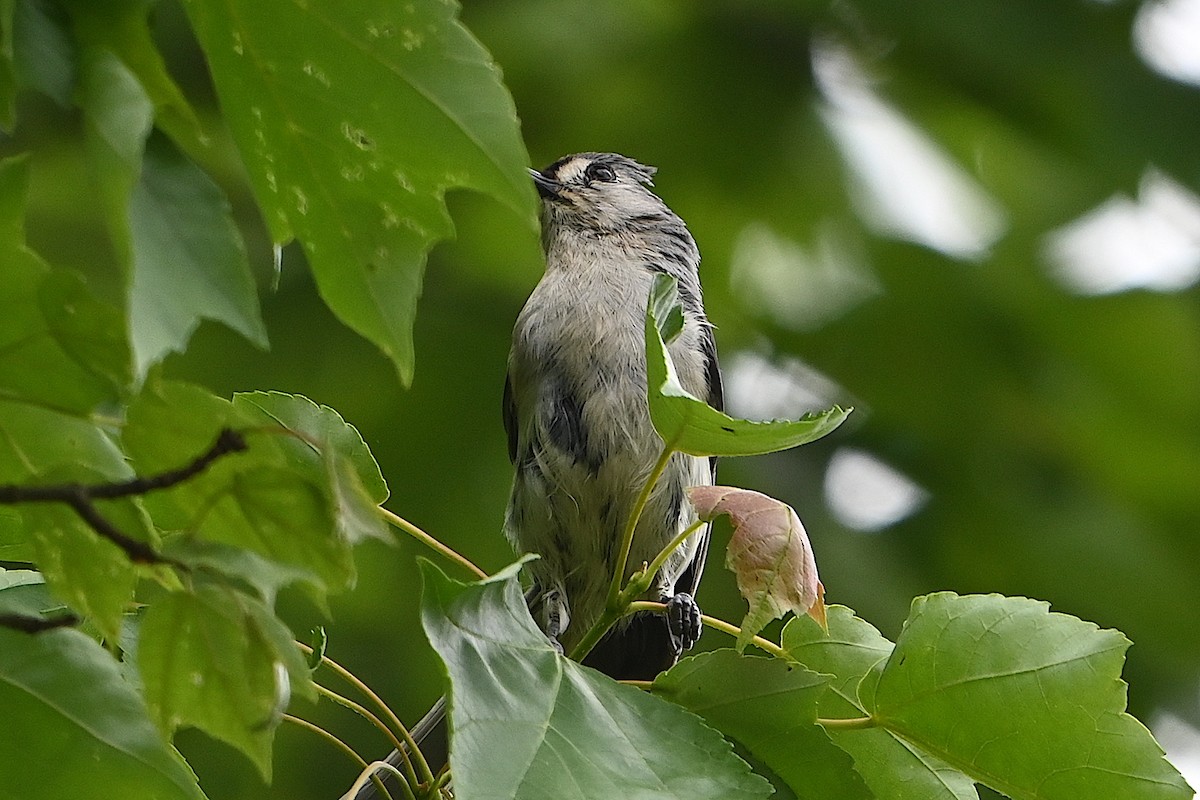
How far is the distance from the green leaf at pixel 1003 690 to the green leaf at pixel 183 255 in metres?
1.25

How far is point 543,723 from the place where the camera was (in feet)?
6.42

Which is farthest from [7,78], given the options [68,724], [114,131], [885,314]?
[885,314]

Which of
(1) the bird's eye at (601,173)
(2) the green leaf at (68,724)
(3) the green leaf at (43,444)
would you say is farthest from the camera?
(1) the bird's eye at (601,173)

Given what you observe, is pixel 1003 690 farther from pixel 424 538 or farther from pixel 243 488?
pixel 243 488

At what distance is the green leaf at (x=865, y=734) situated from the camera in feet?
7.65

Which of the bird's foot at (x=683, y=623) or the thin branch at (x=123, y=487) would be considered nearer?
the thin branch at (x=123, y=487)

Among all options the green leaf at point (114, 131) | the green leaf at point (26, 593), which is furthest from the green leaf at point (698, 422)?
the green leaf at point (26, 593)

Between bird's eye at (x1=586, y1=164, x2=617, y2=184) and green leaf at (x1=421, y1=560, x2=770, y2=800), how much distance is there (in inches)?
155

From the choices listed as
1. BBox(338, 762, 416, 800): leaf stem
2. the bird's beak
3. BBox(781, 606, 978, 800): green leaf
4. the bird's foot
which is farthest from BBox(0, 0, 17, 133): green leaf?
the bird's beak

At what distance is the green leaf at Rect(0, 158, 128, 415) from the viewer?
4.98 feet

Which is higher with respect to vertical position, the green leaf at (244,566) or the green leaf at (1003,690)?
the green leaf at (244,566)

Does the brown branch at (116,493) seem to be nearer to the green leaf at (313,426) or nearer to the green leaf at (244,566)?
the green leaf at (244,566)

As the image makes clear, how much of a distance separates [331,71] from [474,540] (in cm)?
556

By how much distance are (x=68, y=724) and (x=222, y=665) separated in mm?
416
